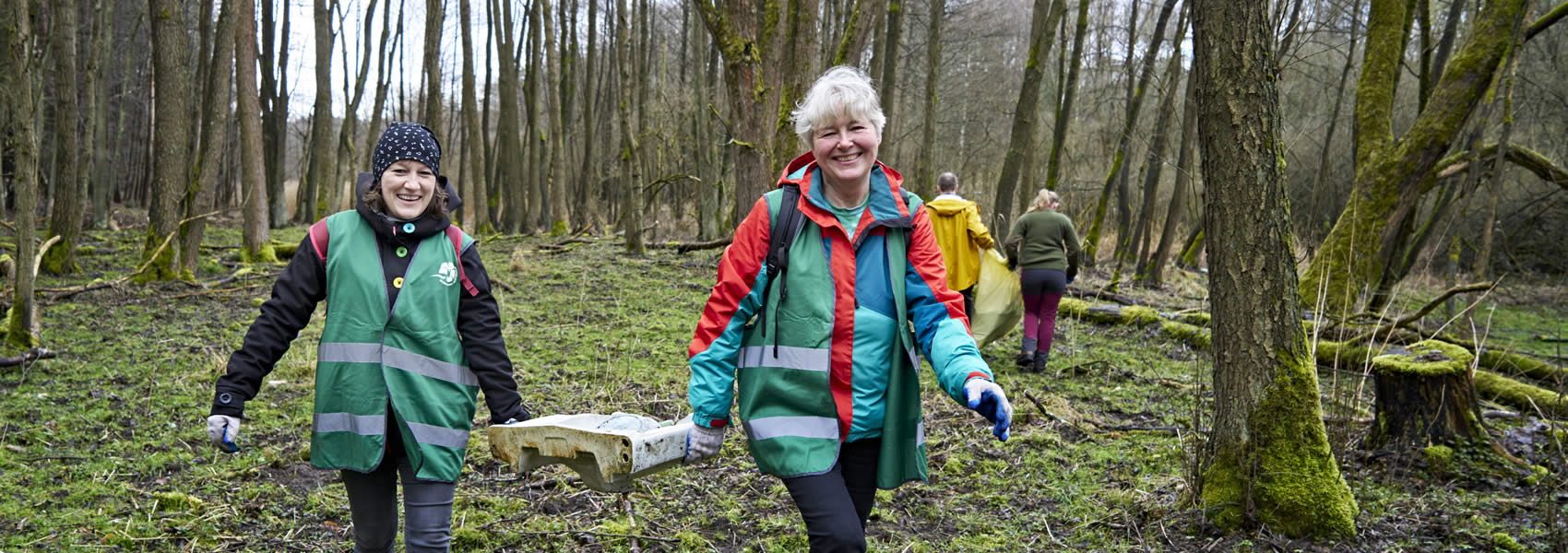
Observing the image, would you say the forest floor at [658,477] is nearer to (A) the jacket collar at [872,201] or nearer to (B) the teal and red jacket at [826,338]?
(B) the teal and red jacket at [826,338]

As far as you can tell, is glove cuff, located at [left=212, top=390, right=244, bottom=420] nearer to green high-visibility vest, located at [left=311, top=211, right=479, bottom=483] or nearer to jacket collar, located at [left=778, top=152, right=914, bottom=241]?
green high-visibility vest, located at [left=311, top=211, right=479, bottom=483]

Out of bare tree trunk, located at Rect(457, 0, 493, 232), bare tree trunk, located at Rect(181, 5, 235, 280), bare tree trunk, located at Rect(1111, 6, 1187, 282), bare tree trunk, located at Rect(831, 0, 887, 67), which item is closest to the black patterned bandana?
bare tree trunk, located at Rect(831, 0, 887, 67)

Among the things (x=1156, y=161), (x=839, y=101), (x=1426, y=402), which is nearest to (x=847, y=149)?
(x=839, y=101)

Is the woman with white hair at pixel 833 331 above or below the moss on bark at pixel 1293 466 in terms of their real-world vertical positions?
above

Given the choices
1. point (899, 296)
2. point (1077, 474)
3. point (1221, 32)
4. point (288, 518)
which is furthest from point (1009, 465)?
point (288, 518)

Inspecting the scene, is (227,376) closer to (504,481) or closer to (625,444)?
(625,444)

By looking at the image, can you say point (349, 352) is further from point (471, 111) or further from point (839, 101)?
point (471, 111)

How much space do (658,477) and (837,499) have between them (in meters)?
2.60

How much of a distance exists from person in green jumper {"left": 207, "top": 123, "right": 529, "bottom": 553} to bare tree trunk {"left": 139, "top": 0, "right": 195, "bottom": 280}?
30.1ft

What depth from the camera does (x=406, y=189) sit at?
269 centimetres

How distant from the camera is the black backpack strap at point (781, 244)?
243 cm

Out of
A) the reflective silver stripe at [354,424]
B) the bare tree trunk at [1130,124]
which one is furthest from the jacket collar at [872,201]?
the bare tree trunk at [1130,124]

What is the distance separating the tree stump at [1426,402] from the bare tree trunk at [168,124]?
11.4m

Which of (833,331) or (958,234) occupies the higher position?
(958,234)
